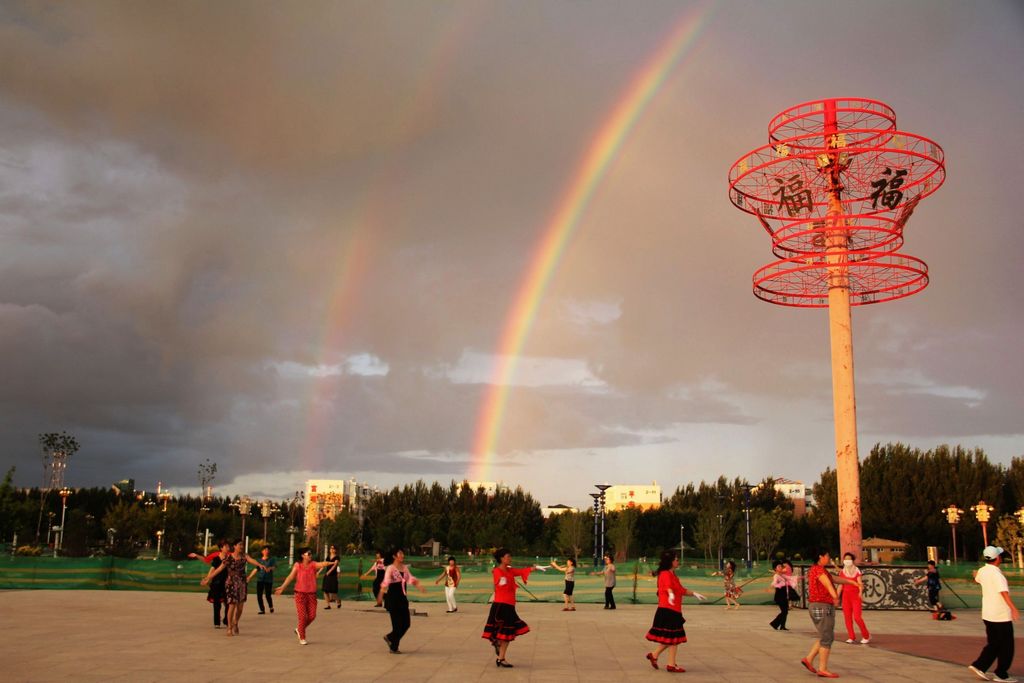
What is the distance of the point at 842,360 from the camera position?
42312 mm

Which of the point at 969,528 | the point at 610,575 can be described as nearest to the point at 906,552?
the point at 969,528

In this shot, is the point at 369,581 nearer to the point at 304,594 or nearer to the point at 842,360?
the point at 304,594

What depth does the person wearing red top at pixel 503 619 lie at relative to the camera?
14.2 meters

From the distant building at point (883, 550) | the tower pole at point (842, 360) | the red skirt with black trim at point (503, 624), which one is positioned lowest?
the distant building at point (883, 550)

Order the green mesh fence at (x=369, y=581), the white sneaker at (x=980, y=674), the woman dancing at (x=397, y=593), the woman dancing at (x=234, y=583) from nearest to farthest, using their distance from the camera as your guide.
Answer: the white sneaker at (x=980, y=674), the woman dancing at (x=397, y=593), the woman dancing at (x=234, y=583), the green mesh fence at (x=369, y=581)

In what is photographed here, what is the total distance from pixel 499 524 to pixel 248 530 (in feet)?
135

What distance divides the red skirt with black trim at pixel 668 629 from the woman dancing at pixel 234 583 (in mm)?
9519

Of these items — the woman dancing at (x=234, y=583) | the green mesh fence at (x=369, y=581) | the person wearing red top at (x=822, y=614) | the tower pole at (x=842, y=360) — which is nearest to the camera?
the person wearing red top at (x=822, y=614)

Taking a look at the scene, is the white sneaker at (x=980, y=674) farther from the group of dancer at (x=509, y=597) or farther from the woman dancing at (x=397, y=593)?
the woman dancing at (x=397, y=593)

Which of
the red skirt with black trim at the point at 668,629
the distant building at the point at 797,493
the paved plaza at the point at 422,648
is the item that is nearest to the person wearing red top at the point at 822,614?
the paved plaza at the point at 422,648

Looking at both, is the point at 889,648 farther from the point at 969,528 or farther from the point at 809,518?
the point at 809,518

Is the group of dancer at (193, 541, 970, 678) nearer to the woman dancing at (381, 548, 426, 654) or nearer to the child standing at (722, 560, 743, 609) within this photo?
the woman dancing at (381, 548, 426, 654)

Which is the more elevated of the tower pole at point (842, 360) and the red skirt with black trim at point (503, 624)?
the tower pole at point (842, 360)

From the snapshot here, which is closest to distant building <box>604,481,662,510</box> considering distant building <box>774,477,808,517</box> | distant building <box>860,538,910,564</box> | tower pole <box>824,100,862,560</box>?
distant building <box>774,477,808,517</box>
